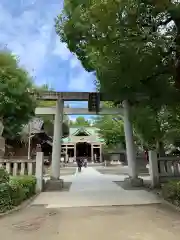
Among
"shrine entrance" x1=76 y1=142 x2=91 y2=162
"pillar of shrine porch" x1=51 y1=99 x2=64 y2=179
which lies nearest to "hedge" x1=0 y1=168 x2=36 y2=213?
"pillar of shrine porch" x1=51 y1=99 x2=64 y2=179

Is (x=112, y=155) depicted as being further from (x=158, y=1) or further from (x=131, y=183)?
(x=158, y=1)

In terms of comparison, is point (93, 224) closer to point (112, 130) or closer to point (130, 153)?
point (130, 153)

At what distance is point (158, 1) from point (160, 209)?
225 inches

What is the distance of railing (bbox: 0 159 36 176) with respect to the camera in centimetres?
1196

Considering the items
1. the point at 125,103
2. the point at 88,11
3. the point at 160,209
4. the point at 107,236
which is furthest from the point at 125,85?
the point at 125,103

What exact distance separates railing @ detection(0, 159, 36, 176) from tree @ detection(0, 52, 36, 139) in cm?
197

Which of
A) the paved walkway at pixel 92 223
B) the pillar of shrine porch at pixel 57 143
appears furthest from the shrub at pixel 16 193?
the pillar of shrine porch at pixel 57 143

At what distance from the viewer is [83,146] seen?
172ft

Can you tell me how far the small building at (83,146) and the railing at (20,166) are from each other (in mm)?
36061

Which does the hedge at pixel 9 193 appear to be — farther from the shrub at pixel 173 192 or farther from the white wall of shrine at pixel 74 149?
the white wall of shrine at pixel 74 149

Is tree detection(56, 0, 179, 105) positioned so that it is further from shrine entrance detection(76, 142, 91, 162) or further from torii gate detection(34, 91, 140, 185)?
shrine entrance detection(76, 142, 91, 162)

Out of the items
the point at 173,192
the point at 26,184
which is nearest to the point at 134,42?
the point at 173,192

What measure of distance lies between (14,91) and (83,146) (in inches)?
1654

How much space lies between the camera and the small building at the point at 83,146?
49450 mm
